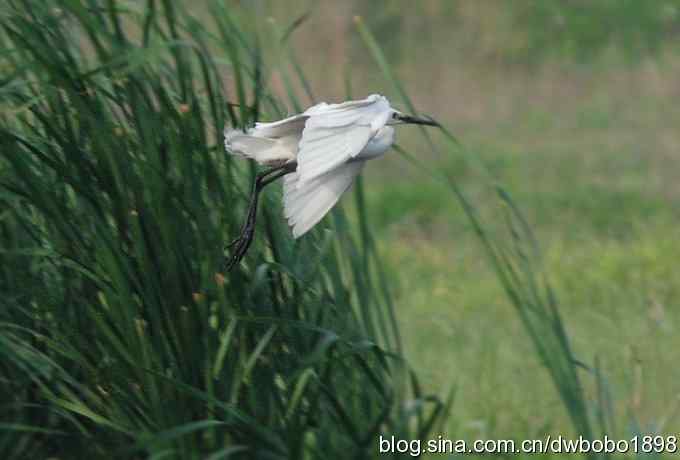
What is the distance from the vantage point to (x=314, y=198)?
2.20 m

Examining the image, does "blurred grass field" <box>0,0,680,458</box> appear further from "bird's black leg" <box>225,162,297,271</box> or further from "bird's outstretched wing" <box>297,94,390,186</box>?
"bird's outstretched wing" <box>297,94,390,186</box>

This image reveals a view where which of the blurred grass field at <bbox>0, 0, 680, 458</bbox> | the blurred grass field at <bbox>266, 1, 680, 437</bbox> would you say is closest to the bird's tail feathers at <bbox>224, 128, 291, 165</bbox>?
the blurred grass field at <bbox>0, 0, 680, 458</bbox>

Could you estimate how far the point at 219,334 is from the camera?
2451 millimetres

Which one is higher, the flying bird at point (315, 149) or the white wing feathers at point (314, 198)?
the flying bird at point (315, 149)

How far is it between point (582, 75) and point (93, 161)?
6.70 metres

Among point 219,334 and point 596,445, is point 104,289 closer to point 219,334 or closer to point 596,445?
point 219,334

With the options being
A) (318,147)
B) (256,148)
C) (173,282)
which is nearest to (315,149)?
(318,147)

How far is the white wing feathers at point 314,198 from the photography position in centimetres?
219

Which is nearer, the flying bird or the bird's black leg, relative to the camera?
the flying bird

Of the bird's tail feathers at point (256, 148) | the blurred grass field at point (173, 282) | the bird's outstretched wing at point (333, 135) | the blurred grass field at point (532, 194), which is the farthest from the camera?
the blurred grass field at point (532, 194)

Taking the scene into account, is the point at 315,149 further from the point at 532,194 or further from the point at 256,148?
the point at 532,194

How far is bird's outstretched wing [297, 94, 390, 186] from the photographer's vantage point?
2148 mm

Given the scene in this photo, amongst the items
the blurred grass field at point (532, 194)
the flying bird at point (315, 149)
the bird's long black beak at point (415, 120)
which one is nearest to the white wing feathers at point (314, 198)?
the flying bird at point (315, 149)

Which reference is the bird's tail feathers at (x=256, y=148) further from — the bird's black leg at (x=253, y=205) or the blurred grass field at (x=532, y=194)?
the blurred grass field at (x=532, y=194)
